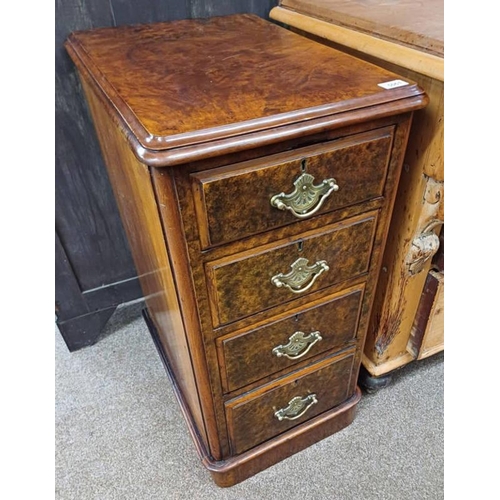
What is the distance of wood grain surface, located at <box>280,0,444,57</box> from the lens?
0.72 meters

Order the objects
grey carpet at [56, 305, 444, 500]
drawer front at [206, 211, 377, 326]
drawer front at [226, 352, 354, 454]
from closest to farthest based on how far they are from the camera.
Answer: drawer front at [206, 211, 377, 326] → drawer front at [226, 352, 354, 454] → grey carpet at [56, 305, 444, 500]

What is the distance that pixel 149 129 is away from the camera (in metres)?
0.53

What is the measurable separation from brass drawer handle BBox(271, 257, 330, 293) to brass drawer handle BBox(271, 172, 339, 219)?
0.10 metres

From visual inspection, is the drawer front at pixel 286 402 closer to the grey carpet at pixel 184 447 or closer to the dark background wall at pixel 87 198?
the grey carpet at pixel 184 447

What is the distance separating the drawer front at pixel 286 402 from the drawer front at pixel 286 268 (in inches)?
9.5

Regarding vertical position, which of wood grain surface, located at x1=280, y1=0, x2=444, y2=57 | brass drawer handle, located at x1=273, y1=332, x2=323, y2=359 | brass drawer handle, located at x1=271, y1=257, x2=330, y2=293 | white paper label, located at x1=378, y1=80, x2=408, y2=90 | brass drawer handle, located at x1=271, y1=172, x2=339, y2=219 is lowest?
brass drawer handle, located at x1=273, y1=332, x2=323, y2=359

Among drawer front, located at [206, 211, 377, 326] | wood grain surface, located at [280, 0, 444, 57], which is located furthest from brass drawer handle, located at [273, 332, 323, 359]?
wood grain surface, located at [280, 0, 444, 57]

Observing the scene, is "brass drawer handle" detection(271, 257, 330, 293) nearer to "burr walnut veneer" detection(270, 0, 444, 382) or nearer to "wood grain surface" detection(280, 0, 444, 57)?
"burr walnut veneer" detection(270, 0, 444, 382)

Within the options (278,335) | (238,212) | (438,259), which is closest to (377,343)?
Answer: (438,259)

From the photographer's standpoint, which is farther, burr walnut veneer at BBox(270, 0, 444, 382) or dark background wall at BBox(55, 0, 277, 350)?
dark background wall at BBox(55, 0, 277, 350)

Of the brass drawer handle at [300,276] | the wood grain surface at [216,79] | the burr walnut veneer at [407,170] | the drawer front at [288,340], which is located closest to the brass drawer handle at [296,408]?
the drawer front at [288,340]

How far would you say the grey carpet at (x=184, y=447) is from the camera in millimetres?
1035

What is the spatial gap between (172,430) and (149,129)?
890mm

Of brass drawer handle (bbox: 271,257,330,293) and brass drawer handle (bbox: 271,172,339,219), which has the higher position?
brass drawer handle (bbox: 271,172,339,219)
